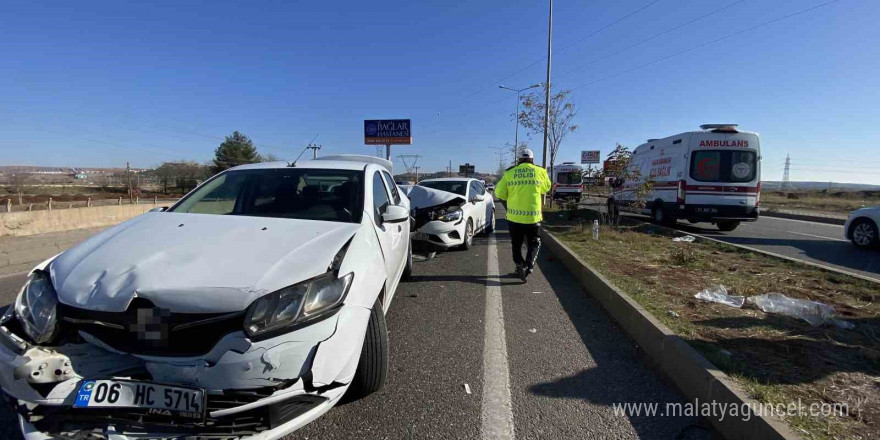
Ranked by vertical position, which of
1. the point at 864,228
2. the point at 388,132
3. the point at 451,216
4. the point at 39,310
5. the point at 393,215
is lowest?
the point at 864,228

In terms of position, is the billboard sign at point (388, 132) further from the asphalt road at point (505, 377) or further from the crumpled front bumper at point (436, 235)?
the asphalt road at point (505, 377)

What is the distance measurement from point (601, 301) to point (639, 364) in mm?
1595

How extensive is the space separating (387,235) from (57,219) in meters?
10.2

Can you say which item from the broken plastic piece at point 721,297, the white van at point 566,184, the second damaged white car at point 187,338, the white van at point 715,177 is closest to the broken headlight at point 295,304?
the second damaged white car at point 187,338

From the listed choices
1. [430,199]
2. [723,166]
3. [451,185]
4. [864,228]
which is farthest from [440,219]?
[864,228]

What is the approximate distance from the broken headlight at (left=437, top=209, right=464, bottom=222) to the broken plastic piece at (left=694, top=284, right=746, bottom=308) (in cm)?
400

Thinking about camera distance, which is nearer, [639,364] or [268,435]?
[268,435]

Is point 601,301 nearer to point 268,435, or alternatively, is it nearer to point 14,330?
point 268,435

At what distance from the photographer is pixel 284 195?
11.4ft

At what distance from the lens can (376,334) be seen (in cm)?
250

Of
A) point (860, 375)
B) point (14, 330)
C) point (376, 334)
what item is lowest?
point (860, 375)

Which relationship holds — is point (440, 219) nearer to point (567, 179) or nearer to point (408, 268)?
point (408, 268)

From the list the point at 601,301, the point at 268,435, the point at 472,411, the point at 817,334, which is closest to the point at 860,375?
the point at 817,334

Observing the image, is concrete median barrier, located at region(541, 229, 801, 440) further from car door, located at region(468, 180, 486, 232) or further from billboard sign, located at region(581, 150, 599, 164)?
billboard sign, located at region(581, 150, 599, 164)
